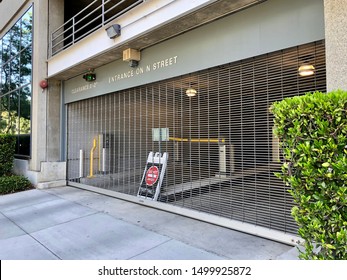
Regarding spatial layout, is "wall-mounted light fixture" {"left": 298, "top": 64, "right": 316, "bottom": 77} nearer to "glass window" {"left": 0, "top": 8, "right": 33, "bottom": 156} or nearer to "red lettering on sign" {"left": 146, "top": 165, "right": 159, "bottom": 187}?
"red lettering on sign" {"left": 146, "top": 165, "right": 159, "bottom": 187}

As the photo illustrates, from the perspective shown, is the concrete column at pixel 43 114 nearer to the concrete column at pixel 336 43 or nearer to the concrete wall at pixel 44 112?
the concrete wall at pixel 44 112

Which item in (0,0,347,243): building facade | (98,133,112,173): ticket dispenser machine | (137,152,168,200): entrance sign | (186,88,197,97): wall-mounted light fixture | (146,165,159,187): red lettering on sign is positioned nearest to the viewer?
(0,0,347,243): building facade

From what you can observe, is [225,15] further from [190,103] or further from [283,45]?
[190,103]

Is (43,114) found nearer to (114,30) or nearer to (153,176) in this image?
(114,30)

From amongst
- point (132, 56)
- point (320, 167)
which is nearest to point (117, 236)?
point (320, 167)

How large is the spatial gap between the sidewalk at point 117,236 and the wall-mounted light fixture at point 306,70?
93.1 inches

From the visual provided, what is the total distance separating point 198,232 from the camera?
4.34 m

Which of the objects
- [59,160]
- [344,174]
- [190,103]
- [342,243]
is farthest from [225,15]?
[59,160]

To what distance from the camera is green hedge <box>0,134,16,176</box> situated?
838 centimetres

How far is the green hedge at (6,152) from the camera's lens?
8.38m

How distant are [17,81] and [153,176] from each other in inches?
284

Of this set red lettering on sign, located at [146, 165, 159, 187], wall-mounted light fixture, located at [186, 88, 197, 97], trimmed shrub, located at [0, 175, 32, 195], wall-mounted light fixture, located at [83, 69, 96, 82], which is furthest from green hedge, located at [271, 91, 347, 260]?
trimmed shrub, located at [0, 175, 32, 195]

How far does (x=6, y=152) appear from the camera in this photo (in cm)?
848

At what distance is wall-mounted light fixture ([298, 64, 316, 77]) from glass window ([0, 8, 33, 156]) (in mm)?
8319
